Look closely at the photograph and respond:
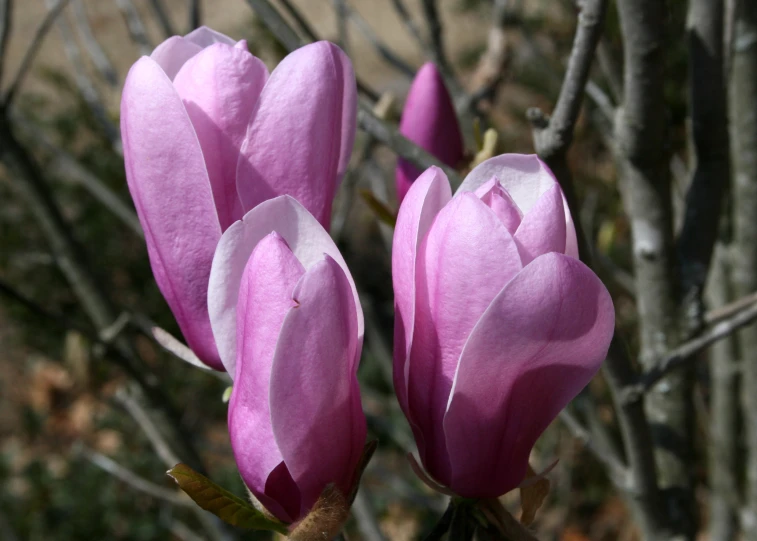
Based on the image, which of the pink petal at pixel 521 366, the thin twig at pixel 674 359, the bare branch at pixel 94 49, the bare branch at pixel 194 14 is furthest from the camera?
the bare branch at pixel 94 49

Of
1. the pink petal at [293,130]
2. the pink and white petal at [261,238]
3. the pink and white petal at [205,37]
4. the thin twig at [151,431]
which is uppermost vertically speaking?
the pink and white petal at [205,37]

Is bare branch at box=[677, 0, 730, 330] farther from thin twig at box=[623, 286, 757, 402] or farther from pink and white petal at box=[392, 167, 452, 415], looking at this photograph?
pink and white petal at box=[392, 167, 452, 415]

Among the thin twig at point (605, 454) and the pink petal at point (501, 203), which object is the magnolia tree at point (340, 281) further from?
the thin twig at point (605, 454)

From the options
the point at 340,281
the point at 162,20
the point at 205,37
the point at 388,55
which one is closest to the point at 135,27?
the point at 162,20

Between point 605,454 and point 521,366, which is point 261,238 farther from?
point 605,454

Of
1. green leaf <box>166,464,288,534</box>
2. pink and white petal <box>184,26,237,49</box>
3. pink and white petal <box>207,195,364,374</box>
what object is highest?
pink and white petal <box>184,26,237,49</box>

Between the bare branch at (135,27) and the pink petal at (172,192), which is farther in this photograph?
the bare branch at (135,27)

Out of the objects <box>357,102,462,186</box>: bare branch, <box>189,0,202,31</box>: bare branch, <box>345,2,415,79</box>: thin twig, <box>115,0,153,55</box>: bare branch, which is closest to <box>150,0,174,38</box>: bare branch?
<box>115,0,153,55</box>: bare branch

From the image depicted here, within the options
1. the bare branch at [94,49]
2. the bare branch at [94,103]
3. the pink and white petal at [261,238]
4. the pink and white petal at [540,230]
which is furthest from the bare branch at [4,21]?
the pink and white petal at [540,230]
